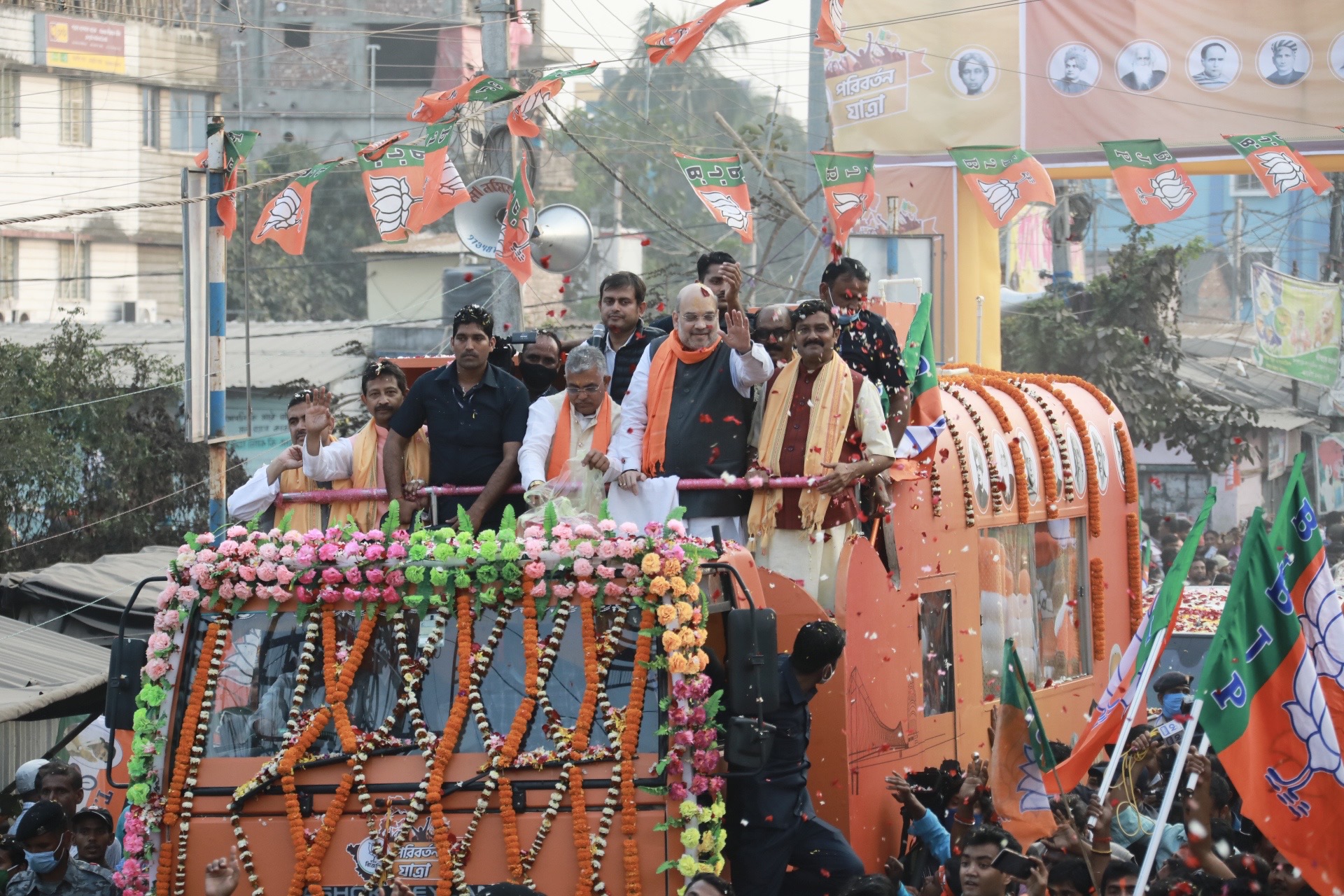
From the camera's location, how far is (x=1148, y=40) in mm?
17719

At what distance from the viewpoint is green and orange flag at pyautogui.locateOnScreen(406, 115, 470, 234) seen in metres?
11.2

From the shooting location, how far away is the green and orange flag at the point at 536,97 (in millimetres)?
10845

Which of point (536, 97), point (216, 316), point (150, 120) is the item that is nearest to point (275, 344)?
point (150, 120)

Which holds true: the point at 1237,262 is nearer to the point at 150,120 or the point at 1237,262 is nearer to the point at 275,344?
the point at 275,344

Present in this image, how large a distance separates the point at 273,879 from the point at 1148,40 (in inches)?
571

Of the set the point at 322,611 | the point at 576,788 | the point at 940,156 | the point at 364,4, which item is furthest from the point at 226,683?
the point at 364,4

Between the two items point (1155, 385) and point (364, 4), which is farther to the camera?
point (364, 4)

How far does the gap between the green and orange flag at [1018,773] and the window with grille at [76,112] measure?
27703 millimetres

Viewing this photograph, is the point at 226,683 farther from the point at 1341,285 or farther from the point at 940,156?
the point at 1341,285

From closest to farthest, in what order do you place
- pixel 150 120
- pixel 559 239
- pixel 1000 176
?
pixel 559 239
pixel 1000 176
pixel 150 120

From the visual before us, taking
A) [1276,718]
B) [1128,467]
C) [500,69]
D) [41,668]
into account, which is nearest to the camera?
[1276,718]

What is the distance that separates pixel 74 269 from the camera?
32906 mm

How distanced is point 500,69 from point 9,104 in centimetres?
2025

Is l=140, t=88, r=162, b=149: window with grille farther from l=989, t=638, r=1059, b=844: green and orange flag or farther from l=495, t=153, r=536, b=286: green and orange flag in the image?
l=989, t=638, r=1059, b=844: green and orange flag
